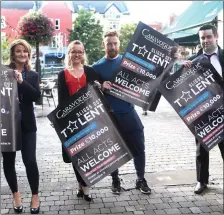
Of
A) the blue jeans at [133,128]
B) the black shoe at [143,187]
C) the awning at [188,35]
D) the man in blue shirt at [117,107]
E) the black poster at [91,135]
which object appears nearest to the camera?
the black poster at [91,135]

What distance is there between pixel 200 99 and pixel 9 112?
195cm

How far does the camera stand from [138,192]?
150 inches

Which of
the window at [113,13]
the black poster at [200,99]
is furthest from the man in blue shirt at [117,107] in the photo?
the window at [113,13]

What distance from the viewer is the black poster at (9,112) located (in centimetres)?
306

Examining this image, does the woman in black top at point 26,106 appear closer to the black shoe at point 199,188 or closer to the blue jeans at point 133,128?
the blue jeans at point 133,128

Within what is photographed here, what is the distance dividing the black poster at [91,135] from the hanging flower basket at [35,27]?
7.60 metres

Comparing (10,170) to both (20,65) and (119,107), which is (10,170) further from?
(119,107)

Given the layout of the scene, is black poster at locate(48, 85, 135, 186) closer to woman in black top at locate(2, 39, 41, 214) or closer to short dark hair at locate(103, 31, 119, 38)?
woman in black top at locate(2, 39, 41, 214)

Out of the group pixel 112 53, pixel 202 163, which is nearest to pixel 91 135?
pixel 112 53

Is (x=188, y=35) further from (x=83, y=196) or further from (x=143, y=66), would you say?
(x=83, y=196)

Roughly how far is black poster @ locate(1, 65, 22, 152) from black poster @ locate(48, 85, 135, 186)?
14.5 inches

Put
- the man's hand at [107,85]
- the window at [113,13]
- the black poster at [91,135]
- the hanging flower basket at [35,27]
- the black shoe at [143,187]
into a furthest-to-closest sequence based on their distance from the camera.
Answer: the window at [113,13] → the hanging flower basket at [35,27] → the black shoe at [143,187] → the man's hand at [107,85] → the black poster at [91,135]

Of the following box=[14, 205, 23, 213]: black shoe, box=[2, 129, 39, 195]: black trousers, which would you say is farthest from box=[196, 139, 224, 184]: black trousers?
box=[14, 205, 23, 213]: black shoe

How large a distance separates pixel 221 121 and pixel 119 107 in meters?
1.11
